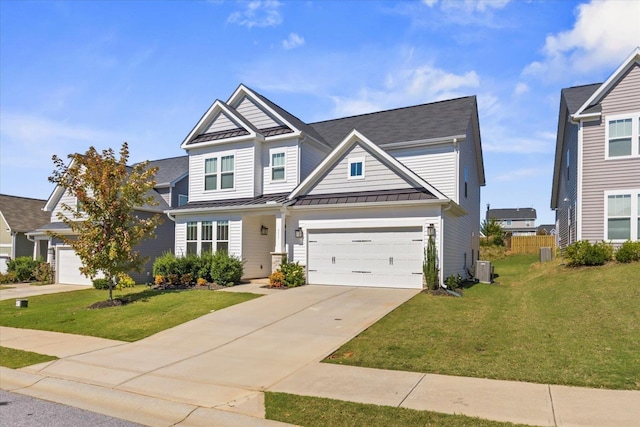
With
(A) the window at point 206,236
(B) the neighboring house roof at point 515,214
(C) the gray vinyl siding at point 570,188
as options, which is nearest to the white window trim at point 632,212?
(C) the gray vinyl siding at point 570,188

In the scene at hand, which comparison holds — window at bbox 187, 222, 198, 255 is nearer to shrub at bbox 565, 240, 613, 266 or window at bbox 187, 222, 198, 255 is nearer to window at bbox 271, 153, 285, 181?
window at bbox 271, 153, 285, 181

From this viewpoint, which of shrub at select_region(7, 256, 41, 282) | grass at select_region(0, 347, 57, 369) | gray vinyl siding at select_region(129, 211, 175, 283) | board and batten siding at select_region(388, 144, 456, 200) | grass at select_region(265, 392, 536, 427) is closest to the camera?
grass at select_region(265, 392, 536, 427)

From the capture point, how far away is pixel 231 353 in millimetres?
8898

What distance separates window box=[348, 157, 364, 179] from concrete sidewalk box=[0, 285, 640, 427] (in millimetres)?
7051

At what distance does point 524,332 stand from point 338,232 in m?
8.88

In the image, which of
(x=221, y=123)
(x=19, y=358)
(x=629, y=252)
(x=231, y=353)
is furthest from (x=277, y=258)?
(x=629, y=252)

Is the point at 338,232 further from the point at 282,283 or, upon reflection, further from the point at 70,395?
the point at 70,395

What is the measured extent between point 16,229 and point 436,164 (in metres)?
28.4

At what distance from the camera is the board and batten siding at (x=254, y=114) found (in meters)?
22.0

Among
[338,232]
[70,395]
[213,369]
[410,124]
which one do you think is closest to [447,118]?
[410,124]

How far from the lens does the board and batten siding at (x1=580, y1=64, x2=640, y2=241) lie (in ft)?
58.2

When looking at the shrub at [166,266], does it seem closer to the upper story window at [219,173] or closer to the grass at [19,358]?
the upper story window at [219,173]

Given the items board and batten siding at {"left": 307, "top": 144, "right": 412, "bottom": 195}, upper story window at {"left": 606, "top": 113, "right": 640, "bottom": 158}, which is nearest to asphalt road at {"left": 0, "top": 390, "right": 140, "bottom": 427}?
board and batten siding at {"left": 307, "top": 144, "right": 412, "bottom": 195}

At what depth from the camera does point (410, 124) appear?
22.2 m
